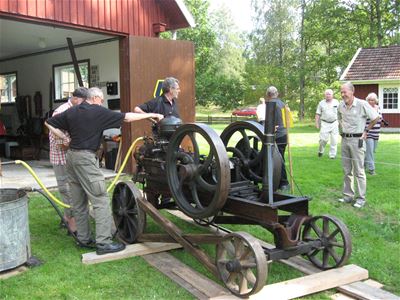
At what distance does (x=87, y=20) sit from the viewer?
27.2ft

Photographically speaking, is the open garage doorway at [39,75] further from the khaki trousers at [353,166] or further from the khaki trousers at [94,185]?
the khaki trousers at [94,185]

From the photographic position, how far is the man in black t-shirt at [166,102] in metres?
5.45

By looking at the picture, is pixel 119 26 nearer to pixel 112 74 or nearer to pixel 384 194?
pixel 112 74

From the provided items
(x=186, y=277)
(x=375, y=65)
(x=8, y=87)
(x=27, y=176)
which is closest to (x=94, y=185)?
(x=186, y=277)

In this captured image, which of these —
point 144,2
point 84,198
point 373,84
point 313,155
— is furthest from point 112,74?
point 373,84

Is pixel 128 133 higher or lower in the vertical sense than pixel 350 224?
higher

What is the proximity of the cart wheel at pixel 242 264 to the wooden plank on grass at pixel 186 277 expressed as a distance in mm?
133

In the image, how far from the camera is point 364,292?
378cm

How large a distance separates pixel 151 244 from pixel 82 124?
57.4 inches

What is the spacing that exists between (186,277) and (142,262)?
0.63 m

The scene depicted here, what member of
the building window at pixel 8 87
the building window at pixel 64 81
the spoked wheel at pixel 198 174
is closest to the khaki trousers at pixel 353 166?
the spoked wheel at pixel 198 174

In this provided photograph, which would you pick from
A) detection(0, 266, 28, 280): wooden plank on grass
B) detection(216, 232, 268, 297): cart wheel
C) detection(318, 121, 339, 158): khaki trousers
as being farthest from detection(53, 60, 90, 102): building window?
detection(216, 232, 268, 297): cart wheel

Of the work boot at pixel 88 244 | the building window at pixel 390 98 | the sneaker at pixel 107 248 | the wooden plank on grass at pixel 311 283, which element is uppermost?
the building window at pixel 390 98

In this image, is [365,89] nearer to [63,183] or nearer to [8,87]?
[8,87]
